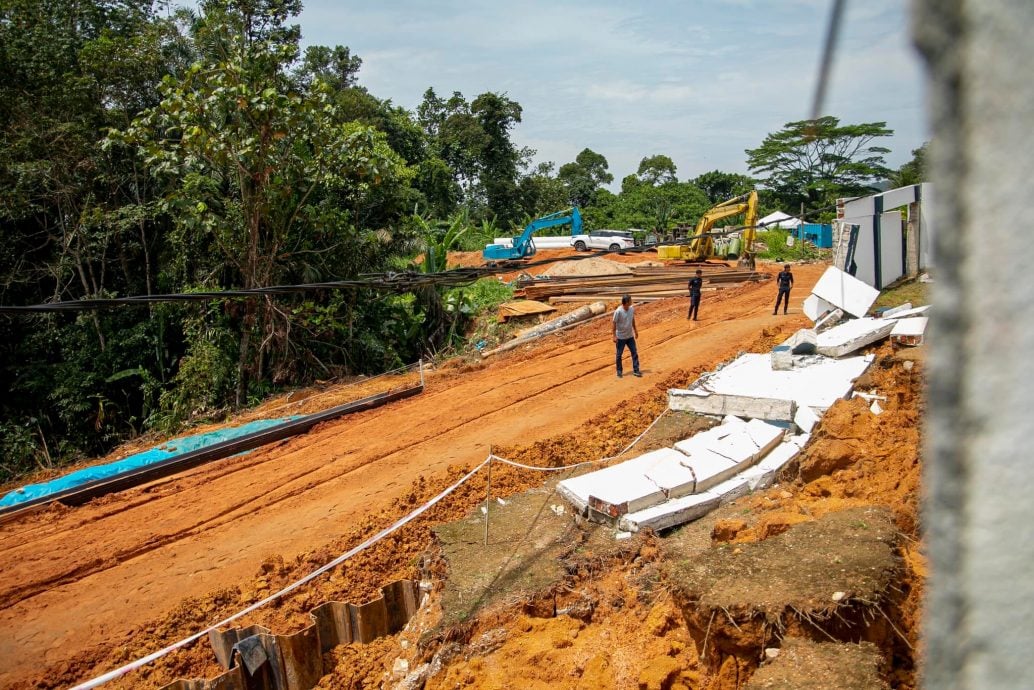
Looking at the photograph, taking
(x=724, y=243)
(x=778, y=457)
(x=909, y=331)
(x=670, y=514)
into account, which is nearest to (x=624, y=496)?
(x=670, y=514)

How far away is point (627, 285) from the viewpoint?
25.7 metres

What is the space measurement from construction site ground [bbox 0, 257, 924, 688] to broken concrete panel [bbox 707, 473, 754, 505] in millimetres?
190

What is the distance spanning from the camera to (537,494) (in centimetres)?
931

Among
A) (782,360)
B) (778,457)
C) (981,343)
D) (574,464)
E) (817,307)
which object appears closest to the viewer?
(981,343)

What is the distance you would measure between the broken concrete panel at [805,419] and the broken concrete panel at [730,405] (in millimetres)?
96

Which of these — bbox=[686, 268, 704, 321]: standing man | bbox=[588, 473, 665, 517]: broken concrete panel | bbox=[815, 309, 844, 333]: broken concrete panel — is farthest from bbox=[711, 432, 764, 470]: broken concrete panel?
bbox=[686, 268, 704, 321]: standing man

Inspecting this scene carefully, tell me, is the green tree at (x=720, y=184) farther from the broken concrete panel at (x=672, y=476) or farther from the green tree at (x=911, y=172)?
the green tree at (x=911, y=172)

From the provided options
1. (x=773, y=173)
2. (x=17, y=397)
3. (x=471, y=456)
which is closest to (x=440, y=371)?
(x=471, y=456)

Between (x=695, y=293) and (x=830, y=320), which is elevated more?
(x=695, y=293)

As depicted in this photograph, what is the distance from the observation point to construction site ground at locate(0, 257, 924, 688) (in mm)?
5738

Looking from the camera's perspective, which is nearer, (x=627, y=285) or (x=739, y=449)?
(x=739, y=449)

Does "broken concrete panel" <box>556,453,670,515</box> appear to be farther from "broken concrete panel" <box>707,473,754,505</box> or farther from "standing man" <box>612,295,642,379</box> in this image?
"standing man" <box>612,295,642,379</box>

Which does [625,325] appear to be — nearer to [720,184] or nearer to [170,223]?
[170,223]

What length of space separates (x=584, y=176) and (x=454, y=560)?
59.5 metres
